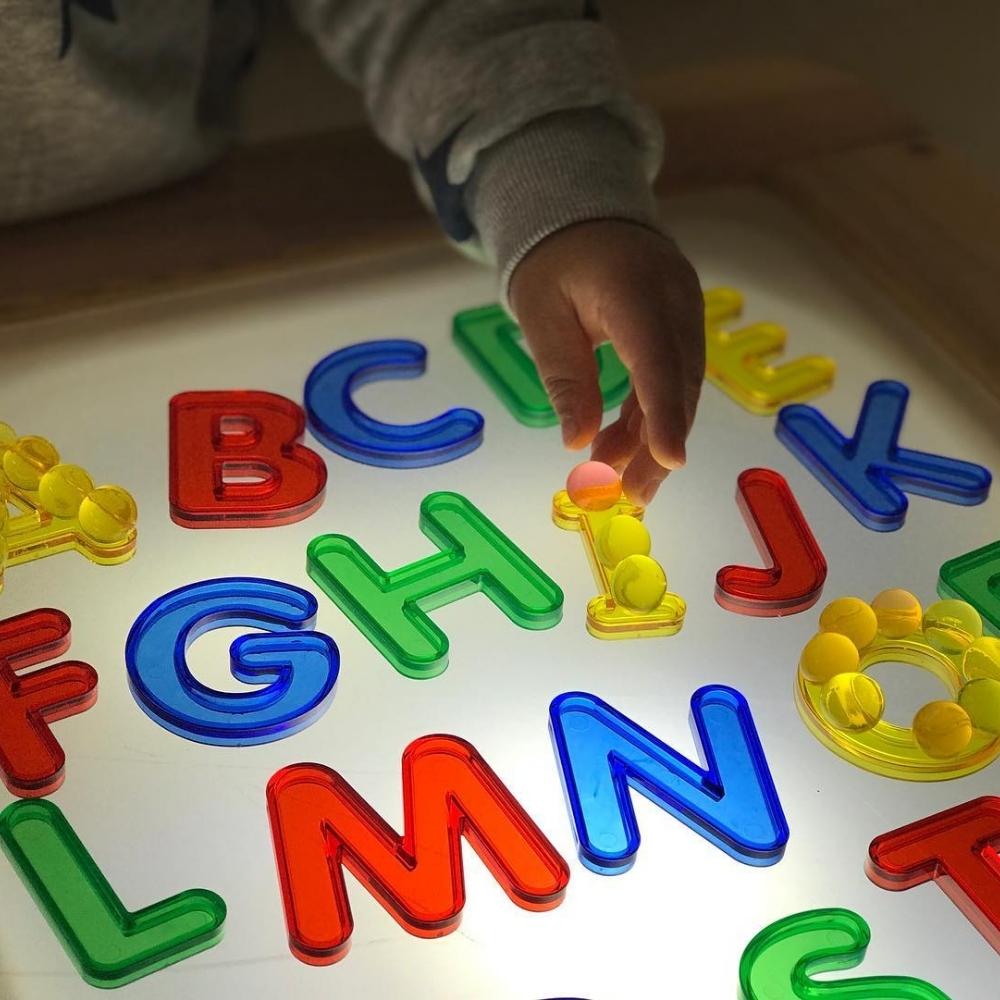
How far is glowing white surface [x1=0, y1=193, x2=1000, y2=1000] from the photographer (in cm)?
53

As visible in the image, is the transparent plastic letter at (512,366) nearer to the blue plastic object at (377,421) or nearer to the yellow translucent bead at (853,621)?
the blue plastic object at (377,421)

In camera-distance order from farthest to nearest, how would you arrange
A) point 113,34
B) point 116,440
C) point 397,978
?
point 113,34, point 116,440, point 397,978

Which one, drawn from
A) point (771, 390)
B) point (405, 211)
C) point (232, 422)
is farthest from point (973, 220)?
point (232, 422)

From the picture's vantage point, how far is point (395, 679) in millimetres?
617

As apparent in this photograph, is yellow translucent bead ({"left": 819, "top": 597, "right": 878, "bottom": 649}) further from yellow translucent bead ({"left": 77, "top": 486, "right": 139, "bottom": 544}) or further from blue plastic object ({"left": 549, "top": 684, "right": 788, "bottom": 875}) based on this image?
yellow translucent bead ({"left": 77, "top": 486, "right": 139, "bottom": 544})

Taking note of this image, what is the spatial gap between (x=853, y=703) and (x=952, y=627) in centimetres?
7

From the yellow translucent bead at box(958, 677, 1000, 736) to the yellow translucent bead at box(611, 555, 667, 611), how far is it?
0.13 metres

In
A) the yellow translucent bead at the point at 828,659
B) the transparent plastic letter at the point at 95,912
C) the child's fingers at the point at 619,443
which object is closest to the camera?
the transparent plastic letter at the point at 95,912

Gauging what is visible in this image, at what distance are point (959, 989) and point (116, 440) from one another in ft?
1.49

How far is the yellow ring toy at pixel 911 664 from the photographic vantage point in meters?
0.60

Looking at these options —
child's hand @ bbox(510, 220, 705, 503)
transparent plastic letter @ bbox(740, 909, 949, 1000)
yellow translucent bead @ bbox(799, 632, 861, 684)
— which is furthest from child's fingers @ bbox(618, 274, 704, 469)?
transparent plastic letter @ bbox(740, 909, 949, 1000)

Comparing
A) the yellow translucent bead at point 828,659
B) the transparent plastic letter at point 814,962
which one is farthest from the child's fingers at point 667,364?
the transparent plastic letter at point 814,962

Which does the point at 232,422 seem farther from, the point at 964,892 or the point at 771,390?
the point at 964,892

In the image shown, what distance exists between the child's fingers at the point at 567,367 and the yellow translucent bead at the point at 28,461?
0.78ft
